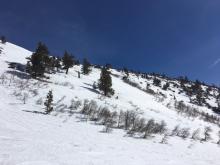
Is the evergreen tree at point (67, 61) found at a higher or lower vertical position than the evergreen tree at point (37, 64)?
higher

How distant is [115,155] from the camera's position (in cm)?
1127

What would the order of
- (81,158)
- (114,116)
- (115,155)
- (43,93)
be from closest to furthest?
(81,158) < (115,155) < (114,116) < (43,93)

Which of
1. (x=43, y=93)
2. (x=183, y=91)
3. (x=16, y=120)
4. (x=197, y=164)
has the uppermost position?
→ (x=183, y=91)

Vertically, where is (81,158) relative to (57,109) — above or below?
below

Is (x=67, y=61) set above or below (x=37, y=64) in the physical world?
above

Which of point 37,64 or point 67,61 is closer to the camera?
point 37,64

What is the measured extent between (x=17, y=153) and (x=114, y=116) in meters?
18.0

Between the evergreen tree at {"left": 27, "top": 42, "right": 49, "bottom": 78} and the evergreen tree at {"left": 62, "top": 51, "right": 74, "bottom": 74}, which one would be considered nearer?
the evergreen tree at {"left": 27, "top": 42, "right": 49, "bottom": 78}

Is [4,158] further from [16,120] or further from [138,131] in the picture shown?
[138,131]

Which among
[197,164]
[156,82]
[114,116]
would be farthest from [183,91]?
[197,164]

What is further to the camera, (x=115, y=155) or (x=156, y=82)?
(x=156, y=82)

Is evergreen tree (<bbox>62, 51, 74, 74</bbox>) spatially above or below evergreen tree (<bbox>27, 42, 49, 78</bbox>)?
above

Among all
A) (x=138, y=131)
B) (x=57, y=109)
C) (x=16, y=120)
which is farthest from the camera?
(x=57, y=109)

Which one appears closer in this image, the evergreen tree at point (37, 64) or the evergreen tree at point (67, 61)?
the evergreen tree at point (37, 64)
